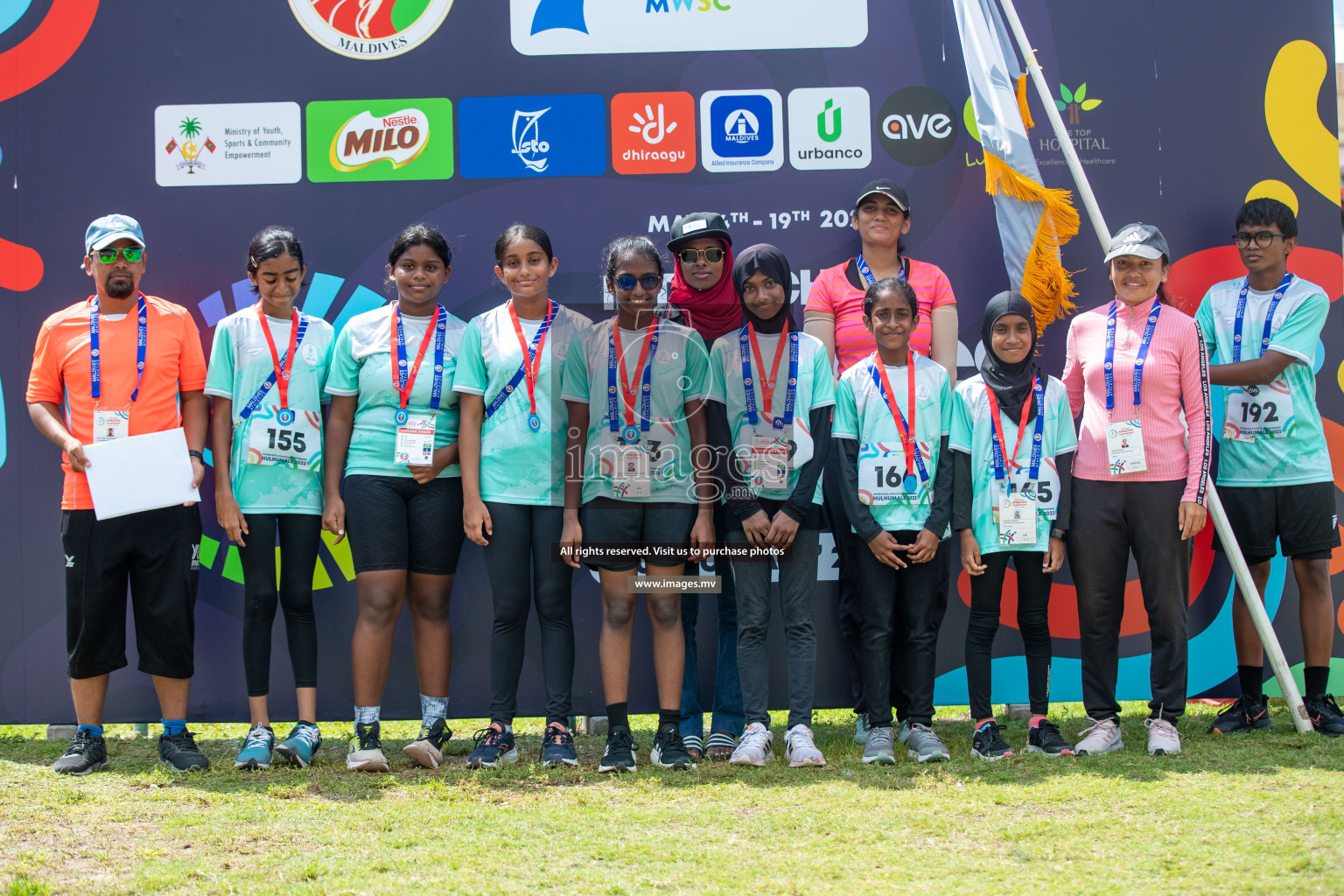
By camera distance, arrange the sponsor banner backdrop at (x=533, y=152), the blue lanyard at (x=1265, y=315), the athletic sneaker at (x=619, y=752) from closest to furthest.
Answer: the athletic sneaker at (x=619, y=752)
the blue lanyard at (x=1265, y=315)
the sponsor banner backdrop at (x=533, y=152)

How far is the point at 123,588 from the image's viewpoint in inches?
154

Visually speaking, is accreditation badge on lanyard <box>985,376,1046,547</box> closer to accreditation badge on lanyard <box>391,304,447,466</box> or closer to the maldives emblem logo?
accreditation badge on lanyard <box>391,304,447,466</box>

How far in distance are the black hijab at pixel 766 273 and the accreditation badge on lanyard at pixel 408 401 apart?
3.91 feet

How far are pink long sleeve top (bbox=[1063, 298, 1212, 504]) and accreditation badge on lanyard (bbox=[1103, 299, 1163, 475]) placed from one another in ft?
0.04

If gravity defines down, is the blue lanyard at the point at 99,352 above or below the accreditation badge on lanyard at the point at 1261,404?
above

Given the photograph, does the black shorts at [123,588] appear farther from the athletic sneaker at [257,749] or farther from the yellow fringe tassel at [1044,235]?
the yellow fringe tassel at [1044,235]

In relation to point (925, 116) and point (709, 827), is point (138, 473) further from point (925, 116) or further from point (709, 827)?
point (925, 116)

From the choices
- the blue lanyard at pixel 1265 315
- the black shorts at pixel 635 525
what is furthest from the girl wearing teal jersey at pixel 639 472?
the blue lanyard at pixel 1265 315

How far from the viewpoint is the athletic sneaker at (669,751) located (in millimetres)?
3578

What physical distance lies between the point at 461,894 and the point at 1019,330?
110 inches

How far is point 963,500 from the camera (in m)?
3.81

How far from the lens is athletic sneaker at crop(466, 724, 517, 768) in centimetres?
370

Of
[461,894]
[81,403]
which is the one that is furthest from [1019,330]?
[81,403]

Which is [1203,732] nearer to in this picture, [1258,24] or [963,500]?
[963,500]
